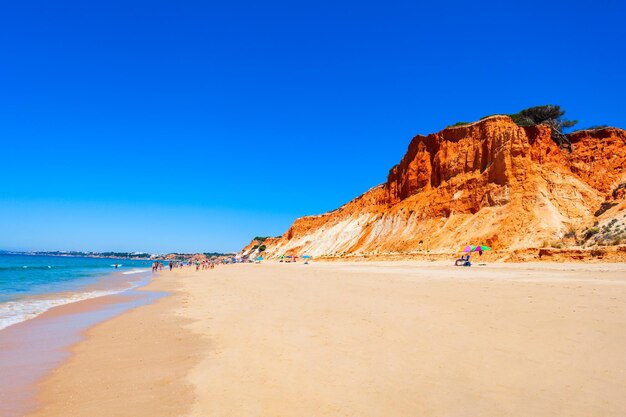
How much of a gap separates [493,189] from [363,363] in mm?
42255

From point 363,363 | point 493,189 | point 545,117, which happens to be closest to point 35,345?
point 363,363

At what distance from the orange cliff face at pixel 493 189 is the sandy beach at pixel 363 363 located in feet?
90.7

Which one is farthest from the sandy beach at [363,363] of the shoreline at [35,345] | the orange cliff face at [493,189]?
the orange cliff face at [493,189]

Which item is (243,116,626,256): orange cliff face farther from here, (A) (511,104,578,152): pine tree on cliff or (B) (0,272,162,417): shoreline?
(B) (0,272,162,417): shoreline

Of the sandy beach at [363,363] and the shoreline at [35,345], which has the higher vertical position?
the sandy beach at [363,363]

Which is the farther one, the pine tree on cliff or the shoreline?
the pine tree on cliff

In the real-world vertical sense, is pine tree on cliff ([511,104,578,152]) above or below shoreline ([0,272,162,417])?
above

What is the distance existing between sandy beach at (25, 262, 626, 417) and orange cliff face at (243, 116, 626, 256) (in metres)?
27.6

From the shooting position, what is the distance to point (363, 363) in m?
5.80

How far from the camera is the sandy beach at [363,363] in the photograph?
4406mm

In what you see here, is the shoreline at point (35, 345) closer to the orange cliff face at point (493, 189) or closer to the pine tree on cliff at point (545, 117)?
the orange cliff face at point (493, 189)

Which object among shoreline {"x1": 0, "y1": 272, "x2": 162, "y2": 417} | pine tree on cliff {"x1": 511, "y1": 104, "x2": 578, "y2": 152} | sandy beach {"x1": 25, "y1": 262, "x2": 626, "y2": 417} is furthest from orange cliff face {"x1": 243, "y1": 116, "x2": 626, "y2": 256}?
shoreline {"x1": 0, "y1": 272, "x2": 162, "y2": 417}

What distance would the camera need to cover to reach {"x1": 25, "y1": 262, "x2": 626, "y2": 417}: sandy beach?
173 inches

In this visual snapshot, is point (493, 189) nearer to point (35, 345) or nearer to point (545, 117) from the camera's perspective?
point (545, 117)
